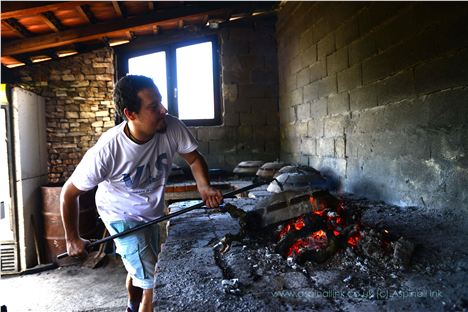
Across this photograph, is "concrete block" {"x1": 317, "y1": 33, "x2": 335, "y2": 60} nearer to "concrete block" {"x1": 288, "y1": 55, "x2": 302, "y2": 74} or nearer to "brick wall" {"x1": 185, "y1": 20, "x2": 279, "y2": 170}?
"concrete block" {"x1": 288, "y1": 55, "x2": 302, "y2": 74}

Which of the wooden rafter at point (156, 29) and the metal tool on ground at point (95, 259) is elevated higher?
the wooden rafter at point (156, 29)

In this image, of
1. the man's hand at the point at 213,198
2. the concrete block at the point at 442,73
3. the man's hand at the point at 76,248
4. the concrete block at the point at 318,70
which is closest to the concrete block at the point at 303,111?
the concrete block at the point at 318,70

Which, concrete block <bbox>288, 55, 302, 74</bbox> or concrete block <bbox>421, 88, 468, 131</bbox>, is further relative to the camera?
concrete block <bbox>288, 55, 302, 74</bbox>

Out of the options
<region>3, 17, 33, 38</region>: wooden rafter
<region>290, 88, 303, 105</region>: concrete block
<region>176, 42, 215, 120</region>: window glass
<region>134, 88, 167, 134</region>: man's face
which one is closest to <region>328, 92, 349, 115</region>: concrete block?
<region>290, 88, 303, 105</region>: concrete block

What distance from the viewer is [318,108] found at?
520 cm

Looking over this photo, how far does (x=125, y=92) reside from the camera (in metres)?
2.58

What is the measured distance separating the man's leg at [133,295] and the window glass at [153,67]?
15.0 ft

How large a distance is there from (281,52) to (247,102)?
1.20 m

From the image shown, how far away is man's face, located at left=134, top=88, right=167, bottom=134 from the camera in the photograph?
2.57 meters

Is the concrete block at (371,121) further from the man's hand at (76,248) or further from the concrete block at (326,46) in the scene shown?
the man's hand at (76,248)

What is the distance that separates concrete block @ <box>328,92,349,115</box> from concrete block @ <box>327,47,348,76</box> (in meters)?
0.34

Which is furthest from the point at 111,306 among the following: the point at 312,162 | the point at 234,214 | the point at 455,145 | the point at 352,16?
the point at 352,16

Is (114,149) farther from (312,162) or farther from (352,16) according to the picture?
(312,162)

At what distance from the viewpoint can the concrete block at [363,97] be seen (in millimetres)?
3740
